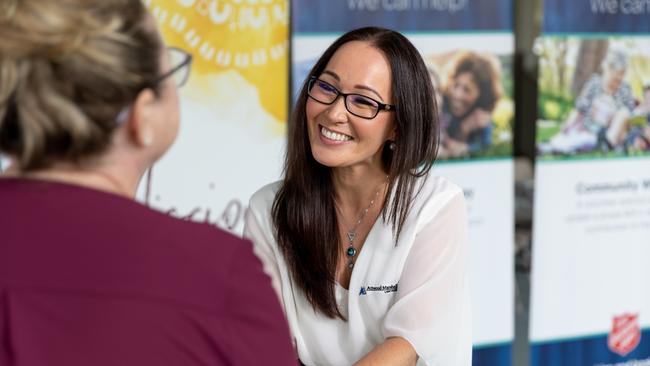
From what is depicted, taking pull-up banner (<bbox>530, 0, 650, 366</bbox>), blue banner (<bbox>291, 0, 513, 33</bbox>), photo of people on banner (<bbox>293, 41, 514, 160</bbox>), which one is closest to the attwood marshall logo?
pull-up banner (<bbox>530, 0, 650, 366</bbox>)

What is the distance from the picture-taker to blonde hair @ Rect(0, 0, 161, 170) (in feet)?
3.34

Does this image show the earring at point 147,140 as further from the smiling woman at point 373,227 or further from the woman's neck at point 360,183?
the woman's neck at point 360,183

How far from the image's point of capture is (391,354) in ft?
6.78

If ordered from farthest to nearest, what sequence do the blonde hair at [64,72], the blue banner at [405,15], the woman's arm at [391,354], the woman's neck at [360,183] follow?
1. the blue banner at [405,15]
2. the woman's neck at [360,183]
3. the woman's arm at [391,354]
4. the blonde hair at [64,72]

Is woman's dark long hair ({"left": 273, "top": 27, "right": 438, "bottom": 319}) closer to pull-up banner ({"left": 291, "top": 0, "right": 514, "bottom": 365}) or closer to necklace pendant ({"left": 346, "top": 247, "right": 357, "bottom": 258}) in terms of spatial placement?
necklace pendant ({"left": 346, "top": 247, "right": 357, "bottom": 258})

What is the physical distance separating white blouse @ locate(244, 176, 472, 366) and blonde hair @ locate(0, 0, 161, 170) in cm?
114

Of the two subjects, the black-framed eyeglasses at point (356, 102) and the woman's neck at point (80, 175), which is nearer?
the woman's neck at point (80, 175)

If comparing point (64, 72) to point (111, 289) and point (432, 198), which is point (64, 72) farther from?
point (432, 198)

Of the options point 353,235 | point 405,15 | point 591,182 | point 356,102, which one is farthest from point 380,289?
point 591,182

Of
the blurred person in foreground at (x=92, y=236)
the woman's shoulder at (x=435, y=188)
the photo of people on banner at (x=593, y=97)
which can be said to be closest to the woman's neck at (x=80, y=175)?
the blurred person in foreground at (x=92, y=236)

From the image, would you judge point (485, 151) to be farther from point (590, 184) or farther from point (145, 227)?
point (145, 227)

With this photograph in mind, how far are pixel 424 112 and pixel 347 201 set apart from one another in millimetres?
288

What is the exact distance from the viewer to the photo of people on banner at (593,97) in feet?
11.9

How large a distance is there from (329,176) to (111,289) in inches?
51.4
